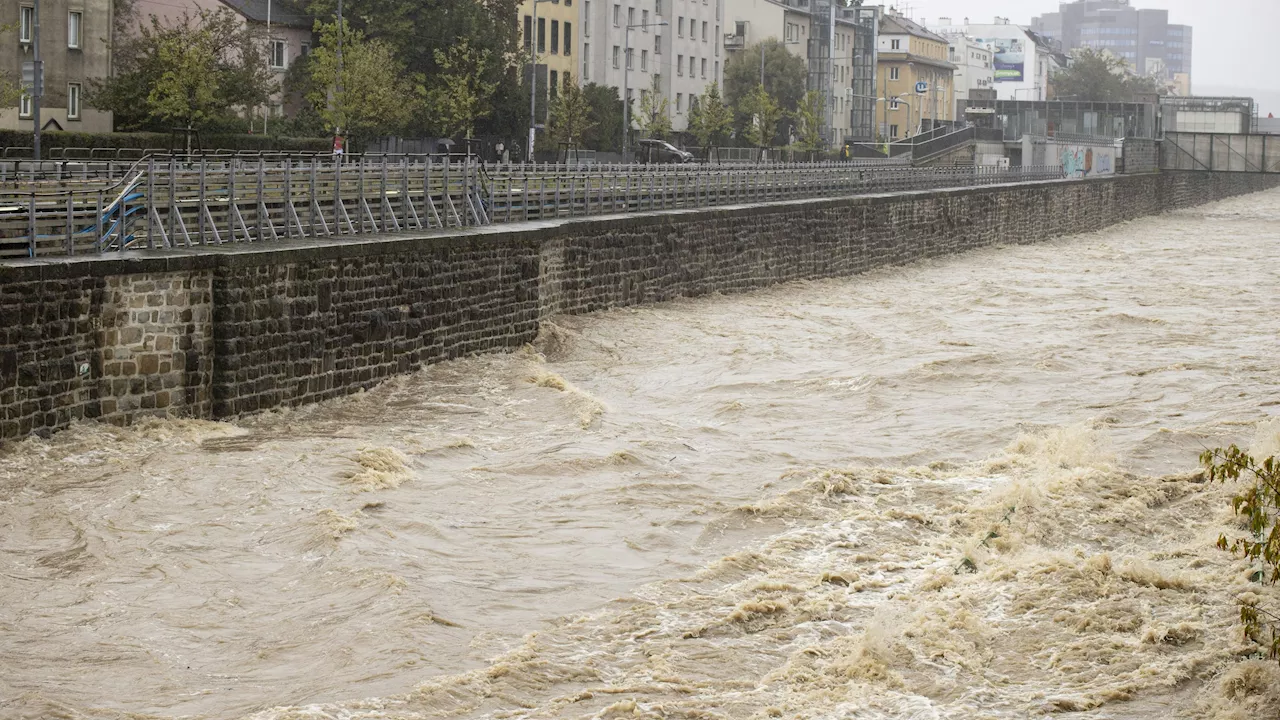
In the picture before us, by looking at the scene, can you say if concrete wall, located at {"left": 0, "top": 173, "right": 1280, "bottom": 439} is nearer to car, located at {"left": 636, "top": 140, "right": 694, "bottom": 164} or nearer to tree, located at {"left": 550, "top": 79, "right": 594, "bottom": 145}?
car, located at {"left": 636, "top": 140, "right": 694, "bottom": 164}

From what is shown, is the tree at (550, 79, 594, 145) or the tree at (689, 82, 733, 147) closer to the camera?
the tree at (550, 79, 594, 145)

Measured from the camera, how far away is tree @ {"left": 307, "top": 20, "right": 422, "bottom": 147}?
5994 cm

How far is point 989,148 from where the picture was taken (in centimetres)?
10862

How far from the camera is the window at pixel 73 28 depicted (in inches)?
2185

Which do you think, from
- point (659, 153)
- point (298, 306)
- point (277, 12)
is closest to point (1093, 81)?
point (659, 153)

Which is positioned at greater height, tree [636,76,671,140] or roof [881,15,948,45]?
roof [881,15,948,45]

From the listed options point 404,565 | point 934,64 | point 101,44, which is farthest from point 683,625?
point 934,64

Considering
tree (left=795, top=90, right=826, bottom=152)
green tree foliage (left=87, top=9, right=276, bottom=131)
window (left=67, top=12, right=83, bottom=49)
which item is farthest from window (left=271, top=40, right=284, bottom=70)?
tree (left=795, top=90, right=826, bottom=152)

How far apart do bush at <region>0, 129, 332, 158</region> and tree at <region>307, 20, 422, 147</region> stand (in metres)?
1.73

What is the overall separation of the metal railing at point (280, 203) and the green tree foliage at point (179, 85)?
15.3 metres

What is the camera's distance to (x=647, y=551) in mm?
17281

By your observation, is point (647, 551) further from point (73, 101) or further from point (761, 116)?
point (761, 116)

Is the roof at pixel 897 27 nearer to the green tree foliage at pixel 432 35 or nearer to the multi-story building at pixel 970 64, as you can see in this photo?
the multi-story building at pixel 970 64

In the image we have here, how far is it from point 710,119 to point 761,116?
8.54 m
